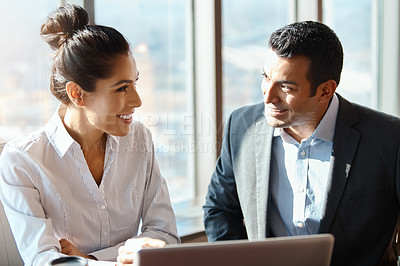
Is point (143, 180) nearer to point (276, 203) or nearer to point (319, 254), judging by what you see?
point (276, 203)

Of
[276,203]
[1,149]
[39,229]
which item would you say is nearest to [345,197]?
[276,203]

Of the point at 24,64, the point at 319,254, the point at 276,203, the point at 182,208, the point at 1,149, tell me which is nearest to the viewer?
the point at 319,254

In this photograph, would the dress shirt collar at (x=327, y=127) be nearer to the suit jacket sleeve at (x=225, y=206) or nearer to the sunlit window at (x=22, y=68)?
the suit jacket sleeve at (x=225, y=206)

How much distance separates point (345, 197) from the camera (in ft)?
5.88

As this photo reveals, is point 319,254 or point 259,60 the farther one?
point 259,60

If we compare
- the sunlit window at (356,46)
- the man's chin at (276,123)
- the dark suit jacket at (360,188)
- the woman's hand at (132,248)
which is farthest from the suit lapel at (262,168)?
the sunlit window at (356,46)

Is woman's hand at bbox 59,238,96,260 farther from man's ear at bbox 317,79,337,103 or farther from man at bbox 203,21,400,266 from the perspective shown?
man's ear at bbox 317,79,337,103

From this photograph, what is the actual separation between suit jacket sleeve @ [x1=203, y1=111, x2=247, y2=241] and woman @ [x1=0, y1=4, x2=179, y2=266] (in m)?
0.24

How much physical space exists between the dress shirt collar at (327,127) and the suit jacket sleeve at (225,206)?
253mm

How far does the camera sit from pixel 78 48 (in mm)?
1642

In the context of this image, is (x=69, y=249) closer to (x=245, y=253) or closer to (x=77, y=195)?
(x=77, y=195)

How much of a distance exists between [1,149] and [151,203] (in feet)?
1.97

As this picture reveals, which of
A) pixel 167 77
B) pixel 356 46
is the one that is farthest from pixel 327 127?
pixel 356 46

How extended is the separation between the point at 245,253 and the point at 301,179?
85 cm
